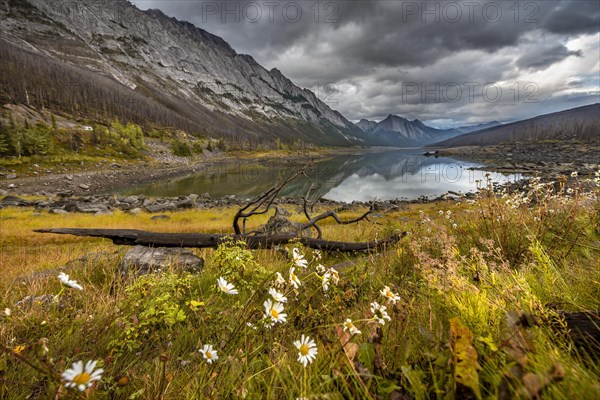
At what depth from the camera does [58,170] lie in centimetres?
5047

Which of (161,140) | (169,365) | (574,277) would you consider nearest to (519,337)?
(574,277)

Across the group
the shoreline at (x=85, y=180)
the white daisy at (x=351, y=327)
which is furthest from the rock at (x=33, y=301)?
the shoreline at (x=85, y=180)

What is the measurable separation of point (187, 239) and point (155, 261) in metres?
0.95

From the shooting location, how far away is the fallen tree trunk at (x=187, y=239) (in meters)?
5.78

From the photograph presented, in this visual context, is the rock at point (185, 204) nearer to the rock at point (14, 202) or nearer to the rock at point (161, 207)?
the rock at point (161, 207)

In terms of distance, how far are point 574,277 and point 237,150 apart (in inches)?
5768

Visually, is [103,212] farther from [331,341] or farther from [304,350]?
[304,350]

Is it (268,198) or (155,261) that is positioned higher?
(268,198)

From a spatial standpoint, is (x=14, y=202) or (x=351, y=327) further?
(x=14, y=202)

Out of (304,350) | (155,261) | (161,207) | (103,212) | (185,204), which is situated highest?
(304,350)

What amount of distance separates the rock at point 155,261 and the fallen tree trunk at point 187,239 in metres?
0.22

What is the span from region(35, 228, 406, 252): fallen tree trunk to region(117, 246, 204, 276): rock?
8.7 inches

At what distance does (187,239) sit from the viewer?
6133 mm

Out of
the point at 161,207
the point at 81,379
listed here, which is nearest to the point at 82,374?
the point at 81,379
